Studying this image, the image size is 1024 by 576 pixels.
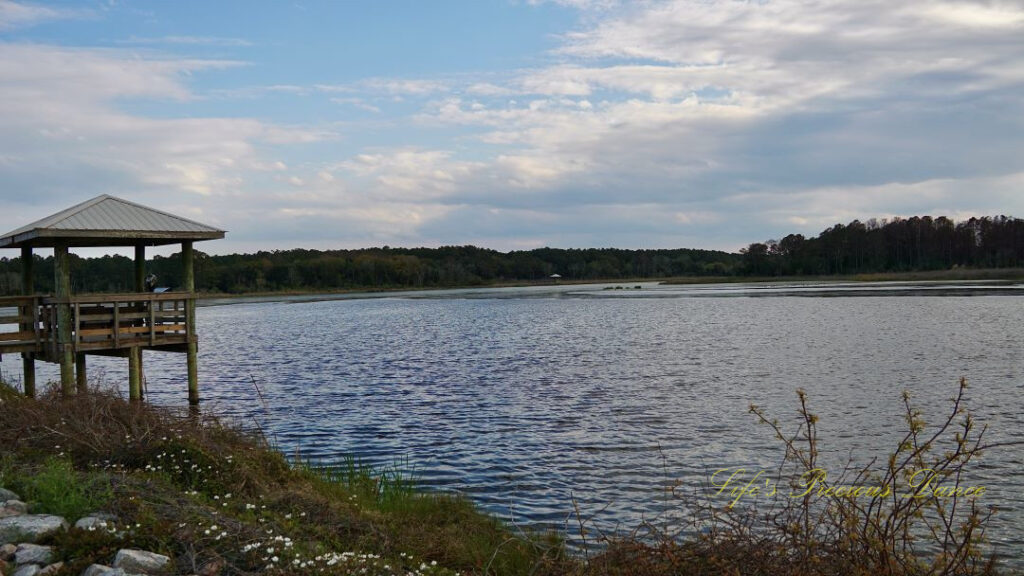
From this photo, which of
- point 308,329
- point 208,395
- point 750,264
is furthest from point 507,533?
point 750,264

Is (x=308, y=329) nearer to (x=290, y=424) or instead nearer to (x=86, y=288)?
(x=290, y=424)

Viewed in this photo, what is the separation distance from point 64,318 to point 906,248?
149 m

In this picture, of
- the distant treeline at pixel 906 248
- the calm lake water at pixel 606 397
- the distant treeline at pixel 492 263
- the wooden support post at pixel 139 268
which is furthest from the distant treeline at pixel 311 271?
the wooden support post at pixel 139 268

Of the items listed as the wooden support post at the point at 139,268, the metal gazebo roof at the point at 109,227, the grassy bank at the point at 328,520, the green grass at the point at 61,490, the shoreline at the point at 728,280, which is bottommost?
the grassy bank at the point at 328,520

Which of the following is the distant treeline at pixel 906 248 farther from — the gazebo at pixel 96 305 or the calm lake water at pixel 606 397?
the gazebo at pixel 96 305

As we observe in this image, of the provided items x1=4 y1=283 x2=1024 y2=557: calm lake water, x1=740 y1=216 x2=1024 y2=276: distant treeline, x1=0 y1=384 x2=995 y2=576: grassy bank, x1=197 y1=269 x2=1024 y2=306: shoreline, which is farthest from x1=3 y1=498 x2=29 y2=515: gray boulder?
x1=740 y1=216 x2=1024 y2=276: distant treeline

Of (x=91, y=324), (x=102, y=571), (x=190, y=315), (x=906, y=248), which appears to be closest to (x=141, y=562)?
(x=102, y=571)

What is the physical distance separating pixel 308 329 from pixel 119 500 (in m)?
48.0

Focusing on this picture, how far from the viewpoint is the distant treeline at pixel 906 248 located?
128 m

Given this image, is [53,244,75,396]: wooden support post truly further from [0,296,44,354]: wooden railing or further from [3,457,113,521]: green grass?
[3,457,113,521]: green grass

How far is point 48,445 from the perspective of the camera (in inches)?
398

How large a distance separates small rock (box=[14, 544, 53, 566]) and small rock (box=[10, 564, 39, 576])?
16cm

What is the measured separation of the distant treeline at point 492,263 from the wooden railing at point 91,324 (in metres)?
84.8

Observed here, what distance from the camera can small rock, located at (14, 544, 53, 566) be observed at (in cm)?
595
